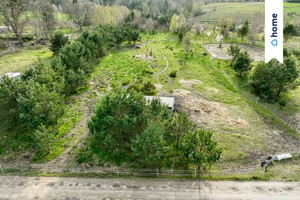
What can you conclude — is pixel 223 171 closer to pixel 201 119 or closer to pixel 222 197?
pixel 222 197

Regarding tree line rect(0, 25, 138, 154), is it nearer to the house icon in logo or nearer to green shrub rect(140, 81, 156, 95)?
green shrub rect(140, 81, 156, 95)

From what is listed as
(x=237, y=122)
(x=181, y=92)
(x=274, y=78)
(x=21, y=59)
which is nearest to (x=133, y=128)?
(x=237, y=122)

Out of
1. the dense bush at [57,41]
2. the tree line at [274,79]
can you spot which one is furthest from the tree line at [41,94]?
the tree line at [274,79]

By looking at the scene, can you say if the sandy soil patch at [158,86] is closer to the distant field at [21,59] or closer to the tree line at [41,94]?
the tree line at [41,94]

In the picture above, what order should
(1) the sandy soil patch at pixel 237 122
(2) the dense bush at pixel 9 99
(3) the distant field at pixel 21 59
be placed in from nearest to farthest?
(2) the dense bush at pixel 9 99 < (1) the sandy soil patch at pixel 237 122 < (3) the distant field at pixel 21 59

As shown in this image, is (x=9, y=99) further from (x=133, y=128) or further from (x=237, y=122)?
(x=237, y=122)
